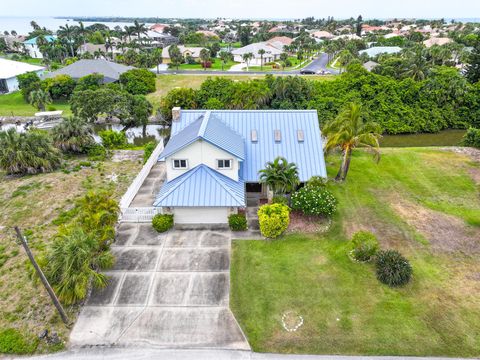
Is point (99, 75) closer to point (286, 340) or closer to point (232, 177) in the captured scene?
point (232, 177)

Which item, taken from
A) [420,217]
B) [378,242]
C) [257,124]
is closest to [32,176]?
[257,124]

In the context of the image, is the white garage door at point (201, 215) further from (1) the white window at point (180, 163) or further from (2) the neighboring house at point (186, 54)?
(2) the neighboring house at point (186, 54)

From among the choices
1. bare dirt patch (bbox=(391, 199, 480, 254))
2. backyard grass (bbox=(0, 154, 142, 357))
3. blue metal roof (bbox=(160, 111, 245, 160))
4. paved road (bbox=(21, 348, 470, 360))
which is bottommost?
bare dirt patch (bbox=(391, 199, 480, 254))

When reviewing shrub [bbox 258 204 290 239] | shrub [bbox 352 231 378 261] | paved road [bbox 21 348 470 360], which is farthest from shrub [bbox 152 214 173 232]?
shrub [bbox 352 231 378 261]

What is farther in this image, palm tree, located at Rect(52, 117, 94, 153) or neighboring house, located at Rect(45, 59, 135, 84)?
neighboring house, located at Rect(45, 59, 135, 84)

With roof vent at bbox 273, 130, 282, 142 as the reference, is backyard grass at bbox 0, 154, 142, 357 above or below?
below

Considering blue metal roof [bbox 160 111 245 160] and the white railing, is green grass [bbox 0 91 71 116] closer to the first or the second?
blue metal roof [bbox 160 111 245 160]

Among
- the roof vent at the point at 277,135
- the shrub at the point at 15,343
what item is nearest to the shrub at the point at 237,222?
the roof vent at the point at 277,135
